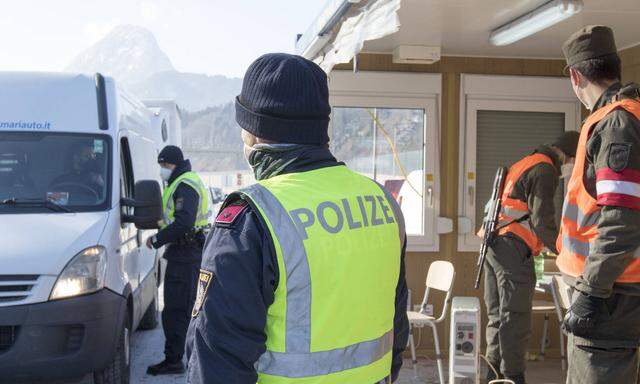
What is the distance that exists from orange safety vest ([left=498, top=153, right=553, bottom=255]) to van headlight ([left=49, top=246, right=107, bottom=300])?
3029 millimetres

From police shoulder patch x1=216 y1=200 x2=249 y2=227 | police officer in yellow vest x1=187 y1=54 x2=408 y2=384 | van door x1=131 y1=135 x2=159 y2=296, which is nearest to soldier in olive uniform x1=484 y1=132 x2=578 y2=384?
van door x1=131 y1=135 x2=159 y2=296

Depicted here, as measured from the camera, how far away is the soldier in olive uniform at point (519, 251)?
5.64 metres

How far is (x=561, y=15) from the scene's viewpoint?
15.9 ft

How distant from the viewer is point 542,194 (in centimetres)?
557

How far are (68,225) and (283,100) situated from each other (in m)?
3.74

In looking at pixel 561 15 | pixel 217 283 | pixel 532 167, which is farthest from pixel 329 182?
pixel 532 167

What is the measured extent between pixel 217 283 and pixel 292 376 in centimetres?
31

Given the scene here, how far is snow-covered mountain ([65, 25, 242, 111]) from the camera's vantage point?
141375mm

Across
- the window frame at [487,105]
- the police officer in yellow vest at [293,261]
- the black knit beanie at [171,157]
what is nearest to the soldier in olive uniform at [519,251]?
the window frame at [487,105]

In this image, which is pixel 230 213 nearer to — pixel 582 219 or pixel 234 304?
pixel 234 304

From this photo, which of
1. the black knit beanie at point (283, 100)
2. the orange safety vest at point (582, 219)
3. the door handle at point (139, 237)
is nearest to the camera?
the black knit beanie at point (283, 100)

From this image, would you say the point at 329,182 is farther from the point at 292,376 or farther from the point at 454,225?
the point at 454,225

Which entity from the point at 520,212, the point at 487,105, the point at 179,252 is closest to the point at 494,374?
the point at 520,212

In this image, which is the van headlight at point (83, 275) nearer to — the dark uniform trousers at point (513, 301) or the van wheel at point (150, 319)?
the dark uniform trousers at point (513, 301)
